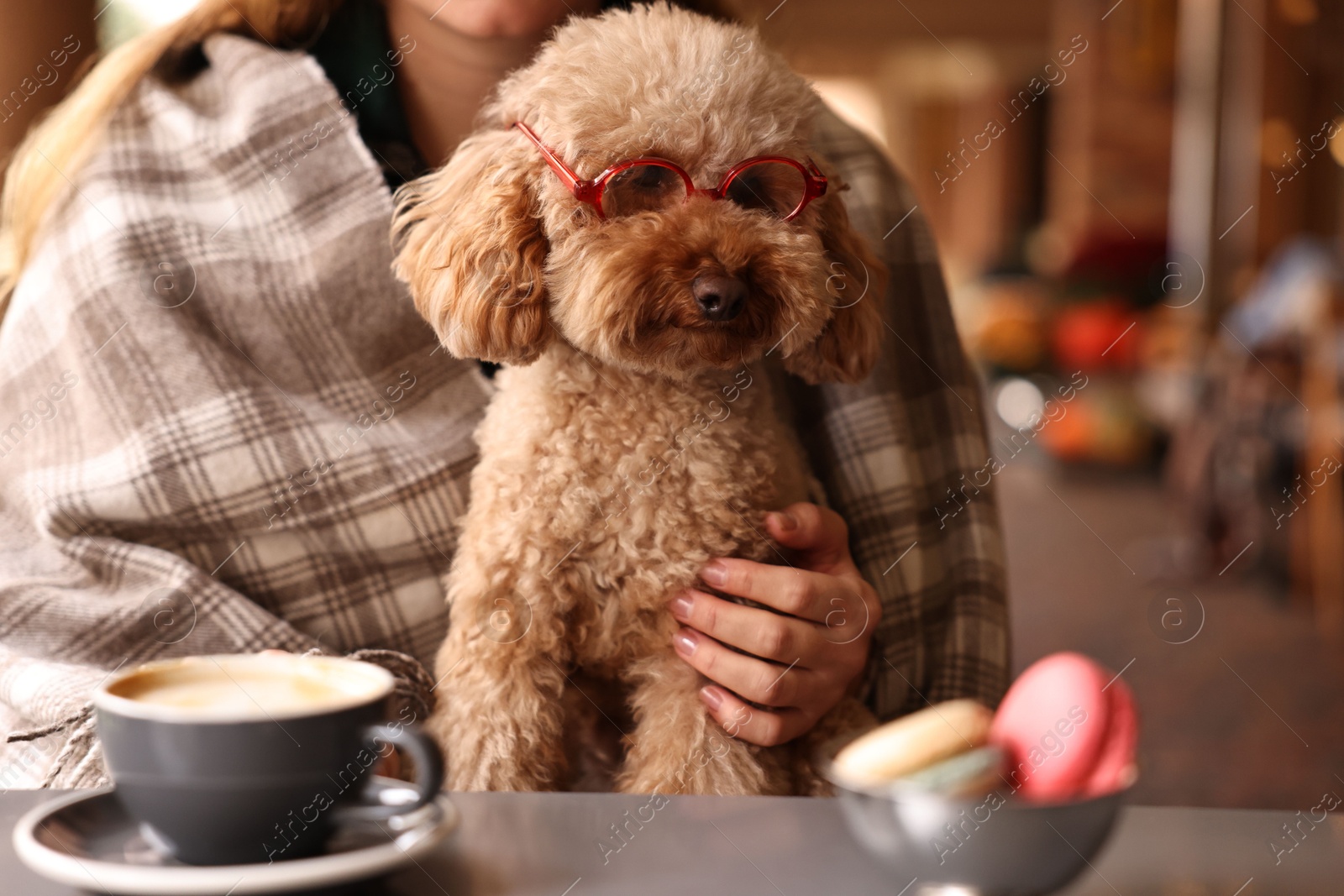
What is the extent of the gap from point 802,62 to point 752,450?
2.07 ft

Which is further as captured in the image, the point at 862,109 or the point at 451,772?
the point at 862,109

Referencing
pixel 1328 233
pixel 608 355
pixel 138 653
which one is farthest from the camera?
pixel 1328 233

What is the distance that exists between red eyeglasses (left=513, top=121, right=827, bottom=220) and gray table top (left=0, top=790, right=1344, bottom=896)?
1.66ft

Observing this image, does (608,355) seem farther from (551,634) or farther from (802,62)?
(802,62)

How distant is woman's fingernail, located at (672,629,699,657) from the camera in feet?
3.26

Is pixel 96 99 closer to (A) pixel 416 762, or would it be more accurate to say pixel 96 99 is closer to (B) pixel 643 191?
(B) pixel 643 191

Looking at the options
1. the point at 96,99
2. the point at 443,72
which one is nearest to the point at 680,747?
the point at 443,72

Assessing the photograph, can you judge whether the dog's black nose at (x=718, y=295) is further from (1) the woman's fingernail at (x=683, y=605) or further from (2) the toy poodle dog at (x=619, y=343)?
(1) the woman's fingernail at (x=683, y=605)

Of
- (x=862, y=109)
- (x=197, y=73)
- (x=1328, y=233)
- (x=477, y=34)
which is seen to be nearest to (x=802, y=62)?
(x=477, y=34)

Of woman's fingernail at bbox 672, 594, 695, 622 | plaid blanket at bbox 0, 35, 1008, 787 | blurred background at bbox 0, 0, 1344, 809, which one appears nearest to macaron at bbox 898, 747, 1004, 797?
woman's fingernail at bbox 672, 594, 695, 622

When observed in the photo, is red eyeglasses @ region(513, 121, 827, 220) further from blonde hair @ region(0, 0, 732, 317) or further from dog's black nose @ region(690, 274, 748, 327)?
blonde hair @ region(0, 0, 732, 317)

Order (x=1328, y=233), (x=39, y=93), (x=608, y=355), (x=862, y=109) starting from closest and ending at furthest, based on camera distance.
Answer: (x=608, y=355) → (x=39, y=93) → (x=1328, y=233) → (x=862, y=109)

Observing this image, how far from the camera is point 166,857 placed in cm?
57

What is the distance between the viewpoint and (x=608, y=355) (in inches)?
37.7
